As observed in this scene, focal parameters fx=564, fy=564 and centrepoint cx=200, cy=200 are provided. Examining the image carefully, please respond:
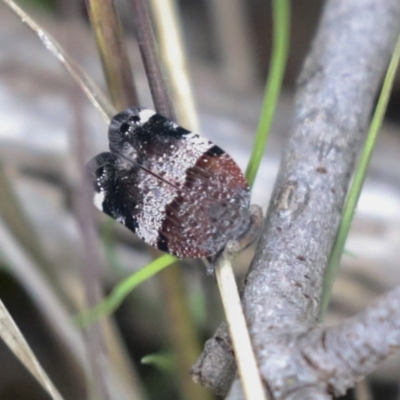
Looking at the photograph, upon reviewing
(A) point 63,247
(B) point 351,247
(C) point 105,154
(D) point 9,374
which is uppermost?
(B) point 351,247

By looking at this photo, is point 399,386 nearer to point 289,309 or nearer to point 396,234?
point 396,234

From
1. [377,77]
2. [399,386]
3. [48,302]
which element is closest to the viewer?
[377,77]

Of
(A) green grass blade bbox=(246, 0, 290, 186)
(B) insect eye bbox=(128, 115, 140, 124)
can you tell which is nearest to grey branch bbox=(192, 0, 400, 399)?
(A) green grass blade bbox=(246, 0, 290, 186)

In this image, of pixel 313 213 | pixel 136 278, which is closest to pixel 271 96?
pixel 313 213

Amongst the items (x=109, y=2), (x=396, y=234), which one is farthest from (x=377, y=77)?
(x=396, y=234)

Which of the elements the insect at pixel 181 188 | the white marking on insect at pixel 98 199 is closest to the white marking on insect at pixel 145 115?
the insect at pixel 181 188

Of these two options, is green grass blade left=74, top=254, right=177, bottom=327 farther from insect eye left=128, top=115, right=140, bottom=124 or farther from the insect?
insect eye left=128, top=115, right=140, bottom=124

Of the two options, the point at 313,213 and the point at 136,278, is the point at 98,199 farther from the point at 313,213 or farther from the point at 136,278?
the point at 313,213
